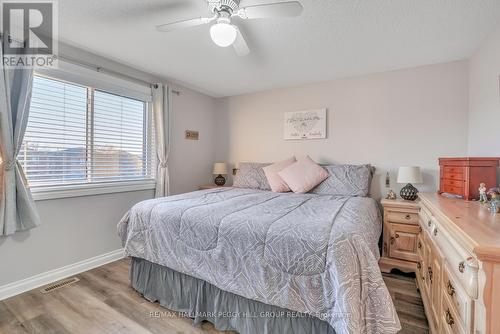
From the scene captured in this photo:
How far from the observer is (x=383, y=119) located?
3.06m

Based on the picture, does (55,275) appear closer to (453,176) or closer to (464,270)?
(464,270)

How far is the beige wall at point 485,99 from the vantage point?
6.34ft

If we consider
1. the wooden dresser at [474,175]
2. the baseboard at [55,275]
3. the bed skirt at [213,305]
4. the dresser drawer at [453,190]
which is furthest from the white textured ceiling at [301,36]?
the baseboard at [55,275]

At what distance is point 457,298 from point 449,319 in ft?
0.64

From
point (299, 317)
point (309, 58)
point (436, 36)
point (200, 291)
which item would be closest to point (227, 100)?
point (309, 58)

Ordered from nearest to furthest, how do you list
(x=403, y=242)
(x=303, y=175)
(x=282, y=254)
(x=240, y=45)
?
(x=282, y=254)
(x=240, y=45)
(x=403, y=242)
(x=303, y=175)

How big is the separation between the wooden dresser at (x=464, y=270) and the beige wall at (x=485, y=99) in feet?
2.89

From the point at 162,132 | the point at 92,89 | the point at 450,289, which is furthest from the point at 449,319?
the point at 92,89

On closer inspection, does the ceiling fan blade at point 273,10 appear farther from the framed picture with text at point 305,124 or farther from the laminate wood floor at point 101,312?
the laminate wood floor at point 101,312

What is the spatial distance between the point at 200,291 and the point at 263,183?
1853 millimetres

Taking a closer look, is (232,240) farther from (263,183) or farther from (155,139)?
(155,139)

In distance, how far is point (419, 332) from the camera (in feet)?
5.34

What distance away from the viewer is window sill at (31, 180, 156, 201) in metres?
2.25

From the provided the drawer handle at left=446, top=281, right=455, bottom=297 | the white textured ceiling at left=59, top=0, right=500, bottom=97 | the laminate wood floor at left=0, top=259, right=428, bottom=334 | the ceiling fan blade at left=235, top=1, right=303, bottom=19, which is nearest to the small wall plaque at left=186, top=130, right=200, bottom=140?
the white textured ceiling at left=59, top=0, right=500, bottom=97
